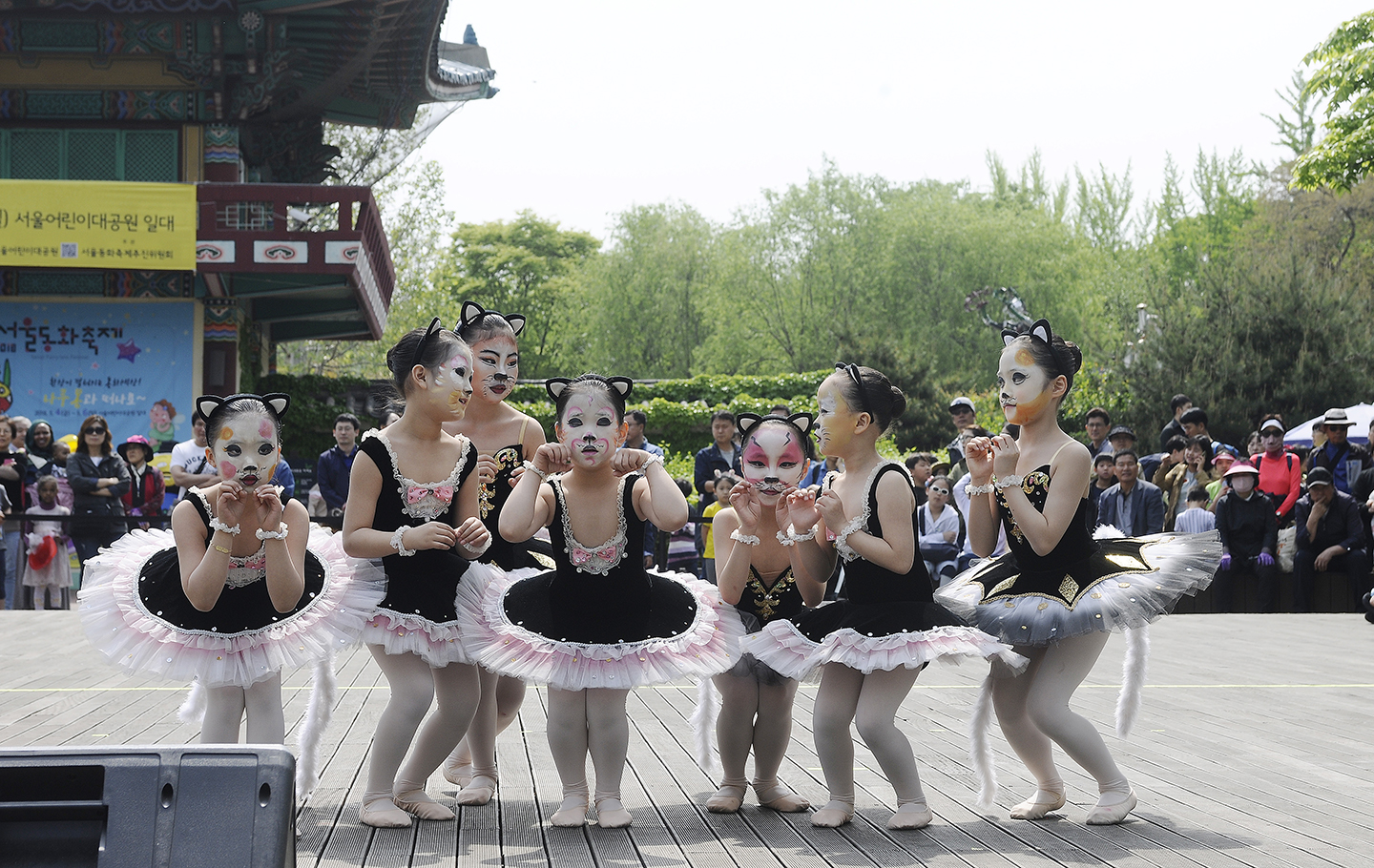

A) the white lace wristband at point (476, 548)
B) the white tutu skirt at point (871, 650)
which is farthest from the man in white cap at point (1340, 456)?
the white lace wristband at point (476, 548)

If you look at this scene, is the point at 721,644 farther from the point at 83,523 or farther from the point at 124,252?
the point at 124,252

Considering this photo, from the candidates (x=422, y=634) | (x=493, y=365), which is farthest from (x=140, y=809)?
(x=493, y=365)

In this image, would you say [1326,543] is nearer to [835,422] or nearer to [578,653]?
[835,422]

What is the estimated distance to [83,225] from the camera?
15688mm

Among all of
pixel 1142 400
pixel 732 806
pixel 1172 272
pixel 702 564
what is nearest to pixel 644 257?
pixel 1172 272

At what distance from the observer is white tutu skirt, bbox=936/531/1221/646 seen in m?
4.34

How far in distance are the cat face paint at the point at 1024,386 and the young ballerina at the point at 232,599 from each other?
8.02 feet

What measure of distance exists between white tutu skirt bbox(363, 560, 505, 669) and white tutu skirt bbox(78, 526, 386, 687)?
59 mm

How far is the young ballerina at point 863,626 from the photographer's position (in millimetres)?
4223

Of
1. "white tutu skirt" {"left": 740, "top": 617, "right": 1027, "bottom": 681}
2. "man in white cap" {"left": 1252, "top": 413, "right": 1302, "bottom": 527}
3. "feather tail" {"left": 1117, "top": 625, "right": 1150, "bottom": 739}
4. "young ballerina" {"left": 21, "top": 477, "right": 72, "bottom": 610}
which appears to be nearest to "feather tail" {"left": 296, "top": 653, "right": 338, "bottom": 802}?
"white tutu skirt" {"left": 740, "top": 617, "right": 1027, "bottom": 681}

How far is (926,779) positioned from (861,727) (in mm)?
1047

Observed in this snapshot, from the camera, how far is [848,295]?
44125 millimetres

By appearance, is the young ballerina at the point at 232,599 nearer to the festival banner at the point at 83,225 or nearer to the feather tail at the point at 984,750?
the feather tail at the point at 984,750

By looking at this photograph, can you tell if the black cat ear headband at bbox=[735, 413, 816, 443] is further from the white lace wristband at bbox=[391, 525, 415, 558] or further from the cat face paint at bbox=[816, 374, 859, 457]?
the white lace wristband at bbox=[391, 525, 415, 558]
